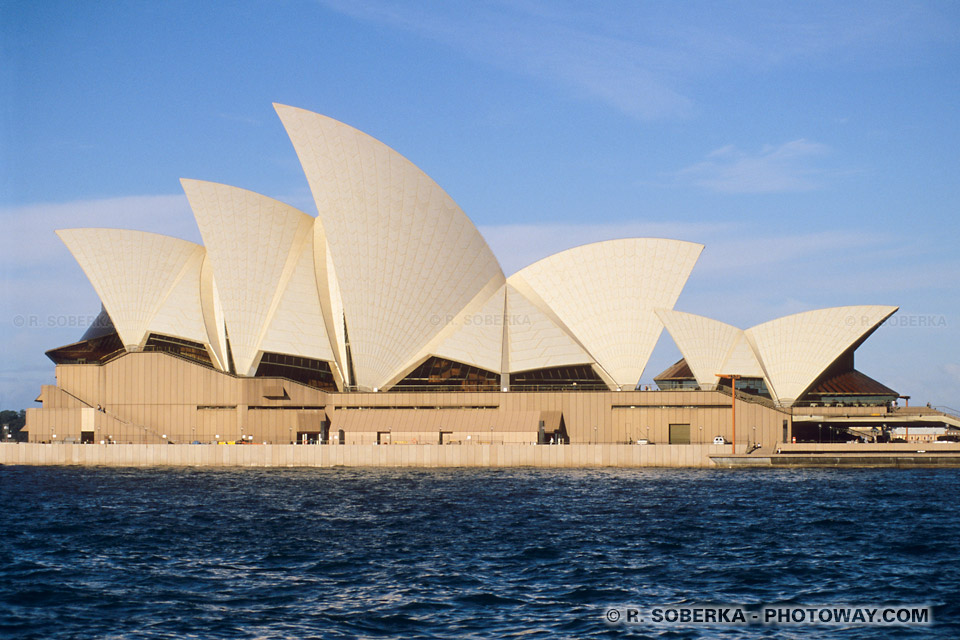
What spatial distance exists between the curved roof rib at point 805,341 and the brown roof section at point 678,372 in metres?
5.56

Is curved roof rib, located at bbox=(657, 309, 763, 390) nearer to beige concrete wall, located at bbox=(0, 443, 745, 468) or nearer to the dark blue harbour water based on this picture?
beige concrete wall, located at bbox=(0, 443, 745, 468)

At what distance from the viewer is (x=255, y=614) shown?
1970 centimetres

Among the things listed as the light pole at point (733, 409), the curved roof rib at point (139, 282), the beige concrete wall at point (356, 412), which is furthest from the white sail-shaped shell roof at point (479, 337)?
the curved roof rib at point (139, 282)

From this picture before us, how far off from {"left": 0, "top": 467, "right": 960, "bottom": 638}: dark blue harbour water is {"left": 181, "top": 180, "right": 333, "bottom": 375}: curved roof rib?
1937 centimetres

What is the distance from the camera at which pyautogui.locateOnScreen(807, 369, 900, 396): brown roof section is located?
63.8 metres

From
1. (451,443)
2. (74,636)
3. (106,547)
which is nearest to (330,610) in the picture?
(74,636)

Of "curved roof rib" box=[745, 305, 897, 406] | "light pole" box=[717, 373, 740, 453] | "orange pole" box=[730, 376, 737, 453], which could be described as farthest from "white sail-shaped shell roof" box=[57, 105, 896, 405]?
"orange pole" box=[730, 376, 737, 453]

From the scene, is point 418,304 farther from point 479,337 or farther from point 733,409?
point 733,409

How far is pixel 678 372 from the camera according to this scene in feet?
229

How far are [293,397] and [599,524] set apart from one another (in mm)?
34373

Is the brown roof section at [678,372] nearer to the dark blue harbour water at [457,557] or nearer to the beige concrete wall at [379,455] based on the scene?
the beige concrete wall at [379,455]

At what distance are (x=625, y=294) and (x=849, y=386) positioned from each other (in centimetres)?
1536

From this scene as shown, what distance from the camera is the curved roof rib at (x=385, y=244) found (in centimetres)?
5794

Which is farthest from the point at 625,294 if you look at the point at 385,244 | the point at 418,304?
the point at 385,244
